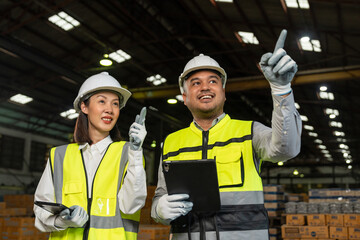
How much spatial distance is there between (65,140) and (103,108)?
24839 millimetres

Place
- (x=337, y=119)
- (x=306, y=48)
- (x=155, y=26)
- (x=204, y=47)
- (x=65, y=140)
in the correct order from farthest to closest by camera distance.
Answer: (x=65, y=140), (x=337, y=119), (x=204, y=47), (x=155, y=26), (x=306, y=48)

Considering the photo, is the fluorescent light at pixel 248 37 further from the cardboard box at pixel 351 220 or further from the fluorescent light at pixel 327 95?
the cardboard box at pixel 351 220

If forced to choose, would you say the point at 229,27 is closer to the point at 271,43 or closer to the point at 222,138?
the point at 271,43

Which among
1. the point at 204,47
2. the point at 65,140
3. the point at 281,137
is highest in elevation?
the point at 204,47

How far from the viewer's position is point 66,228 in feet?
9.20

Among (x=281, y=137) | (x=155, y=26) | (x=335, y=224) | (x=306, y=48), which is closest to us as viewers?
(x=281, y=137)

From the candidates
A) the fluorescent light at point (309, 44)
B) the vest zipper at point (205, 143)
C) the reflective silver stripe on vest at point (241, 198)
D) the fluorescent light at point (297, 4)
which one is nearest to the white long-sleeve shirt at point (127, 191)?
the vest zipper at point (205, 143)

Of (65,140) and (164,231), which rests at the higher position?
(65,140)

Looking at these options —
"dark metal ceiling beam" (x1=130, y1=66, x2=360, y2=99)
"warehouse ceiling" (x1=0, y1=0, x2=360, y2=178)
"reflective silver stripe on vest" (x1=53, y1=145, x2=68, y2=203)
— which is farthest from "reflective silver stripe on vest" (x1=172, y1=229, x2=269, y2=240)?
"dark metal ceiling beam" (x1=130, y1=66, x2=360, y2=99)

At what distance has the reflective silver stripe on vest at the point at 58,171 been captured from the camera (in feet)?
9.73

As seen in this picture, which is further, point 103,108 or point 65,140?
point 65,140

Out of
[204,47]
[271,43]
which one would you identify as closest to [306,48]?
[271,43]

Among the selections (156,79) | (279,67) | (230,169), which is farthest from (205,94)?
(156,79)

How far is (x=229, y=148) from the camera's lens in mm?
2768
